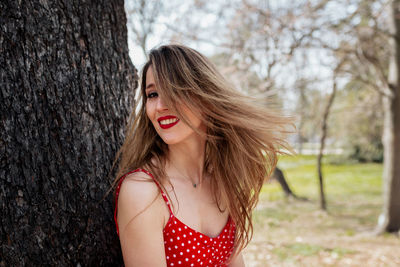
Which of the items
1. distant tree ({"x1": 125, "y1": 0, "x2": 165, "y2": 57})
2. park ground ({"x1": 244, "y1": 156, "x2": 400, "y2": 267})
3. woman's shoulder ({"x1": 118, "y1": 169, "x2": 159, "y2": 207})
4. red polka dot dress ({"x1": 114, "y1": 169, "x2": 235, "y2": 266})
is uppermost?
distant tree ({"x1": 125, "y1": 0, "x2": 165, "y2": 57})

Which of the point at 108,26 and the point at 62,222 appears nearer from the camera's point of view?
the point at 62,222

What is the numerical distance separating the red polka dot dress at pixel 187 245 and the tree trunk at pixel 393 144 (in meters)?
6.28

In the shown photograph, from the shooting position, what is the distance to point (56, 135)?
4.84 feet

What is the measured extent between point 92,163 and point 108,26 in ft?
2.38

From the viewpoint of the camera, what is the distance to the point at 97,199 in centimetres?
160

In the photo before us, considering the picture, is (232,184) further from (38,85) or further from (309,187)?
(309,187)

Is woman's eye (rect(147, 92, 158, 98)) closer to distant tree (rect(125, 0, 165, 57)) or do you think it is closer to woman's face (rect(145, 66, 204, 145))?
woman's face (rect(145, 66, 204, 145))

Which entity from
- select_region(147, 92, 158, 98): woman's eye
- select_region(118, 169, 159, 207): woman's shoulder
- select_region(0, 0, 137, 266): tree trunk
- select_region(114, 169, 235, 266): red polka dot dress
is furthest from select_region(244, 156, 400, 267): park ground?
select_region(0, 0, 137, 266): tree trunk

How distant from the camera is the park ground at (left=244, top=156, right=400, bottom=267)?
186 inches

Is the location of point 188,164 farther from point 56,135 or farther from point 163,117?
point 56,135

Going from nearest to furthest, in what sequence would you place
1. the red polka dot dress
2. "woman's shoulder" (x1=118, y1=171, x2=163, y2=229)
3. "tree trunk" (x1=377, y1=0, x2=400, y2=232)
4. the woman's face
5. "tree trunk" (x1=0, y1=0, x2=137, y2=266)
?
"tree trunk" (x1=0, y1=0, x2=137, y2=266)
"woman's shoulder" (x1=118, y1=171, x2=163, y2=229)
the red polka dot dress
the woman's face
"tree trunk" (x1=377, y1=0, x2=400, y2=232)

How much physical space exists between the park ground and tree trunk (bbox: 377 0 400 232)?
0.36 meters

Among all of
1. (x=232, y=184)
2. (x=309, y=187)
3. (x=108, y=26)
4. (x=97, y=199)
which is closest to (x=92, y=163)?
(x=97, y=199)

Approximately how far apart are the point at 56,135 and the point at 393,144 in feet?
23.3
